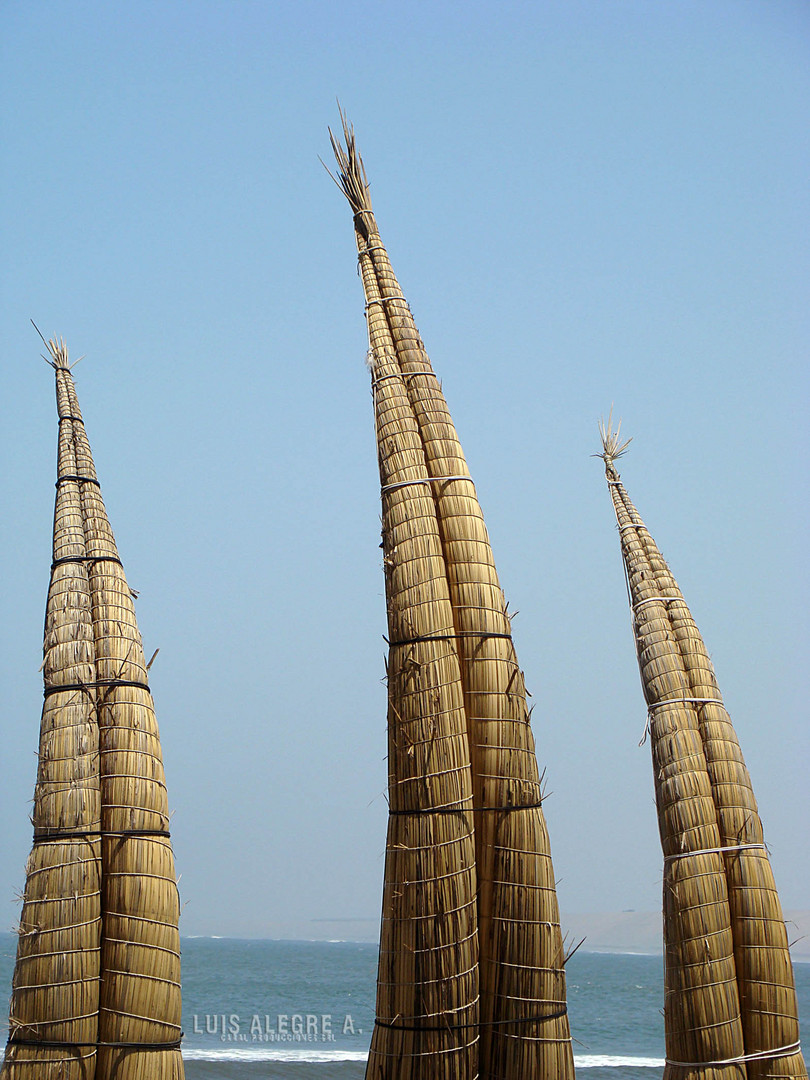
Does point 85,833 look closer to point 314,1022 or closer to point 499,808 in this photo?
point 499,808

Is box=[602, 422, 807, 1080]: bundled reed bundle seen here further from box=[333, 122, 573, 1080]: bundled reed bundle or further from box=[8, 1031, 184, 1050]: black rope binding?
box=[8, 1031, 184, 1050]: black rope binding

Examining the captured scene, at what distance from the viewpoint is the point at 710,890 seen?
23.3ft

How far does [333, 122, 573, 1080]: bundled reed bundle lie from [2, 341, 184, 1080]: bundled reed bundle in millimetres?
1695

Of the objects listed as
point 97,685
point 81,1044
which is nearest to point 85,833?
point 97,685

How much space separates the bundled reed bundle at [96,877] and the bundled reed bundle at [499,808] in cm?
169

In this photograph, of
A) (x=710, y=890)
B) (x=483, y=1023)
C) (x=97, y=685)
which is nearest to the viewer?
(x=483, y=1023)

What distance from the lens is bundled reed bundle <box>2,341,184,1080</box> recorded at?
5383mm

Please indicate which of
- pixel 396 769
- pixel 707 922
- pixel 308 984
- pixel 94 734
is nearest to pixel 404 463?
pixel 396 769

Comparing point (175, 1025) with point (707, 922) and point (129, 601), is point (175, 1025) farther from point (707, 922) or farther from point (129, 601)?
point (707, 922)

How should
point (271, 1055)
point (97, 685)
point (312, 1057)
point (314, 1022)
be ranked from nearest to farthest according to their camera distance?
point (97, 685) → point (271, 1055) → point (312, 1057) → point (314, 1022)

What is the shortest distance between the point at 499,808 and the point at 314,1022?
94.7 feet

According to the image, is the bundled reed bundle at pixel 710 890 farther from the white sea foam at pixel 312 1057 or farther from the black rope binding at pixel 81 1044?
the white sea foam at pixel 312 1057

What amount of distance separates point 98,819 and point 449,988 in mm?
2019

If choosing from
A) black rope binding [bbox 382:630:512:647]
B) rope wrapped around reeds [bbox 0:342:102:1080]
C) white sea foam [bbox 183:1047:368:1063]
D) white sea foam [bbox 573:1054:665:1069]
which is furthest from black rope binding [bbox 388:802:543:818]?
white sea foam [bbox 573:1054:665:1069]
